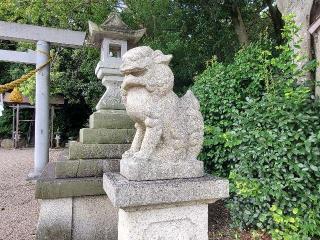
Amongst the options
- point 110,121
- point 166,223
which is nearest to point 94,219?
point 110,121

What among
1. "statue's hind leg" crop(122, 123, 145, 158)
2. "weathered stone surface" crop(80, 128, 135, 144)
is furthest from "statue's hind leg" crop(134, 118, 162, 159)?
"weathered stone surface" crop(80, 128, 135, 144)

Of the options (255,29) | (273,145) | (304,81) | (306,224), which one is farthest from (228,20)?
(306,224)

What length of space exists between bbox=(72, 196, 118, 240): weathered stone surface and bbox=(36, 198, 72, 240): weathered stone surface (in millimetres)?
65

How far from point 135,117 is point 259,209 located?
6.38 feet

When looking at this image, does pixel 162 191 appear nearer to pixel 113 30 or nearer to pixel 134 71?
pixel 134 71

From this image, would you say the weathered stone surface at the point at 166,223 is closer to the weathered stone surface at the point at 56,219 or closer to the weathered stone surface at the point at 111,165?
the weathered stone surface at the point at 111,165

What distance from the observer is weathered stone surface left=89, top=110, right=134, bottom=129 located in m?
3.35

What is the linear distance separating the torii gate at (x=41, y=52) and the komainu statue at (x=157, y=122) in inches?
136

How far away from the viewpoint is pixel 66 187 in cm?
297

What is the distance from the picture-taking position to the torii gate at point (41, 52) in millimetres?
5105

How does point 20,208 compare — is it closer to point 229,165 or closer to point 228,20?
point 229,165

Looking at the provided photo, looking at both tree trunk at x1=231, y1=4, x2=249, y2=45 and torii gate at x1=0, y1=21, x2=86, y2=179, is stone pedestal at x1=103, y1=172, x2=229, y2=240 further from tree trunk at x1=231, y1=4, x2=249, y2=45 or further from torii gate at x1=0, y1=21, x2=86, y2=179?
tree trunk at x1=231, y1=4, x2=249, y2=45

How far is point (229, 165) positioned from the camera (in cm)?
384

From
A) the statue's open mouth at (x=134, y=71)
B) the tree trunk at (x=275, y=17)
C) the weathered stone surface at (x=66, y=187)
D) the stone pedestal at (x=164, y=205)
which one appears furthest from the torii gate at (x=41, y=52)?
the tree trunk at (x=275, y=17)
